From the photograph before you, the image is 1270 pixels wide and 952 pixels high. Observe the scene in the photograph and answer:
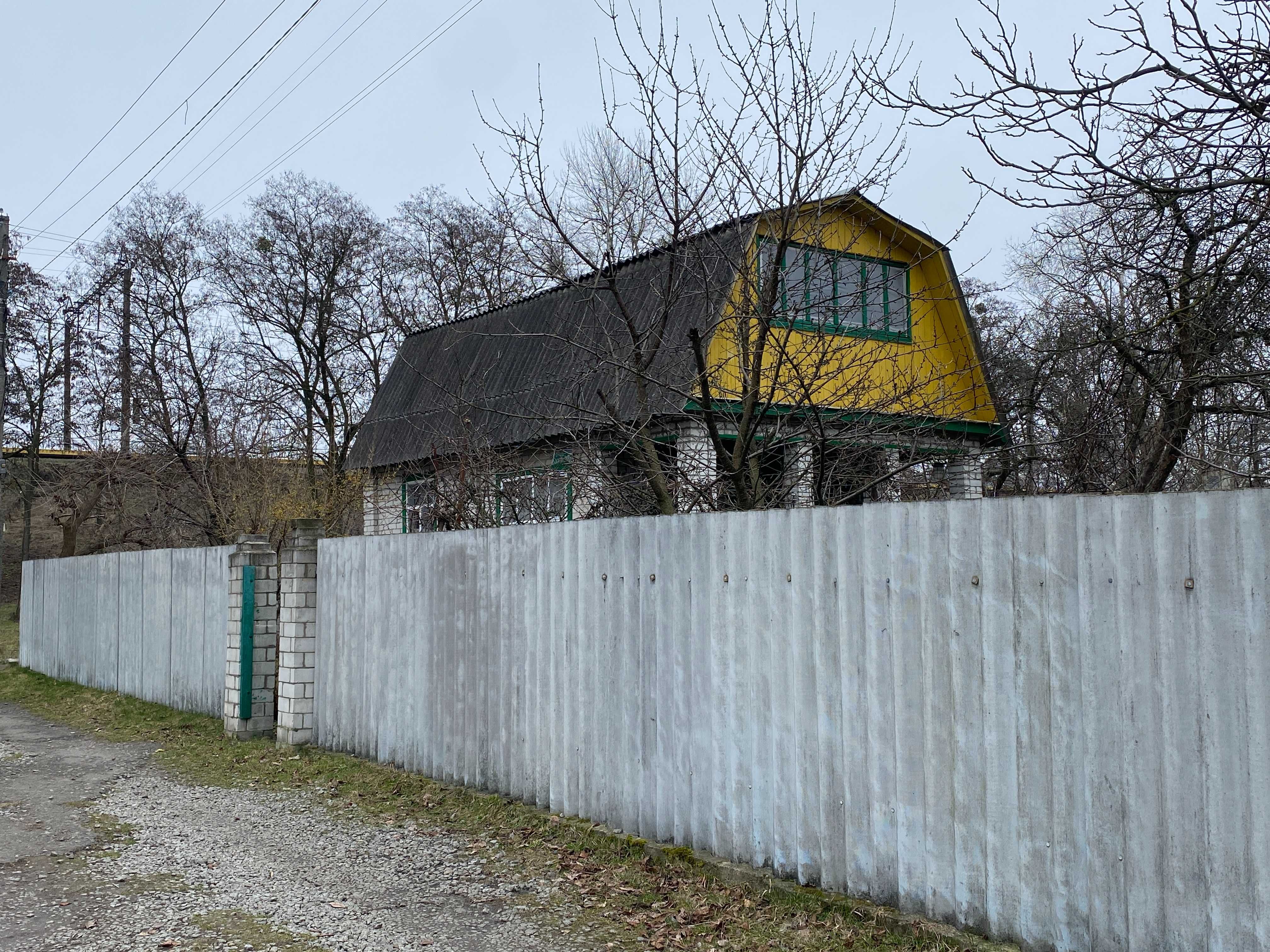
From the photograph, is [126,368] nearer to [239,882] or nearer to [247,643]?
[247,643]

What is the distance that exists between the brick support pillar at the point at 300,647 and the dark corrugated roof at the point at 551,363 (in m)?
1.97

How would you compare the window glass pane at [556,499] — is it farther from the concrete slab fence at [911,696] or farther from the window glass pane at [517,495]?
the concrete slab fence at [911,696]

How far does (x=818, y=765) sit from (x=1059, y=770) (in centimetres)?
124

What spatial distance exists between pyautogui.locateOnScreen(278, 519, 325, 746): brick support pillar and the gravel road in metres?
1.35

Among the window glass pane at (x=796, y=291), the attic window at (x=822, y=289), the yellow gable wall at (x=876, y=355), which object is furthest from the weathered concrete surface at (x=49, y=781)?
the attic window at (x=822, y=289)

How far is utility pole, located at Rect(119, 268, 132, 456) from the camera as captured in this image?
26.3 metres

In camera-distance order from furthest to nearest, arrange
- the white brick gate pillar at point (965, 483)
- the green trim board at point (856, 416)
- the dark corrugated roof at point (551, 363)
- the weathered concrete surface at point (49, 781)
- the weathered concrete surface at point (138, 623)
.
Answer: the white brick gate pillar at point (965, 483)
the weathered concrete surface at point (138, 623)
the dark corrugated roof at point (551, 363)
the green trim board at point (856, 416)
the weathered concrete surface at point (49, 781)

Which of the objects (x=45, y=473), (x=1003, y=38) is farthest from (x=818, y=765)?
(x=45, y=473)

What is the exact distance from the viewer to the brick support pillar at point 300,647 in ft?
32.6

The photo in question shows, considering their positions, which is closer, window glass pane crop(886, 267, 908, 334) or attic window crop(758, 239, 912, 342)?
attic window crop(758, 239, 912, 342)

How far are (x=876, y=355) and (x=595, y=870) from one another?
312 inches

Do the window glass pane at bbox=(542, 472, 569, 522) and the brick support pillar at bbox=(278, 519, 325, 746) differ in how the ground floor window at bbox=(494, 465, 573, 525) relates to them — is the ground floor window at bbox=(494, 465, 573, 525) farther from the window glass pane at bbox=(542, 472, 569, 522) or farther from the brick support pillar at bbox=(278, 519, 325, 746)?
the brick support pillar at bbox=(278, 519, 325, 746)

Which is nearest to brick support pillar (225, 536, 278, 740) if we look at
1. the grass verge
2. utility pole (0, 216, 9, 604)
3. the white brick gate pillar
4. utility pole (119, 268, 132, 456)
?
the grass verge

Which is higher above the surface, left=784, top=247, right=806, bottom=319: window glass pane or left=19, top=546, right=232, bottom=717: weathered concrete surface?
left=784, top=247, right=806, bottom=319: window glass pane
